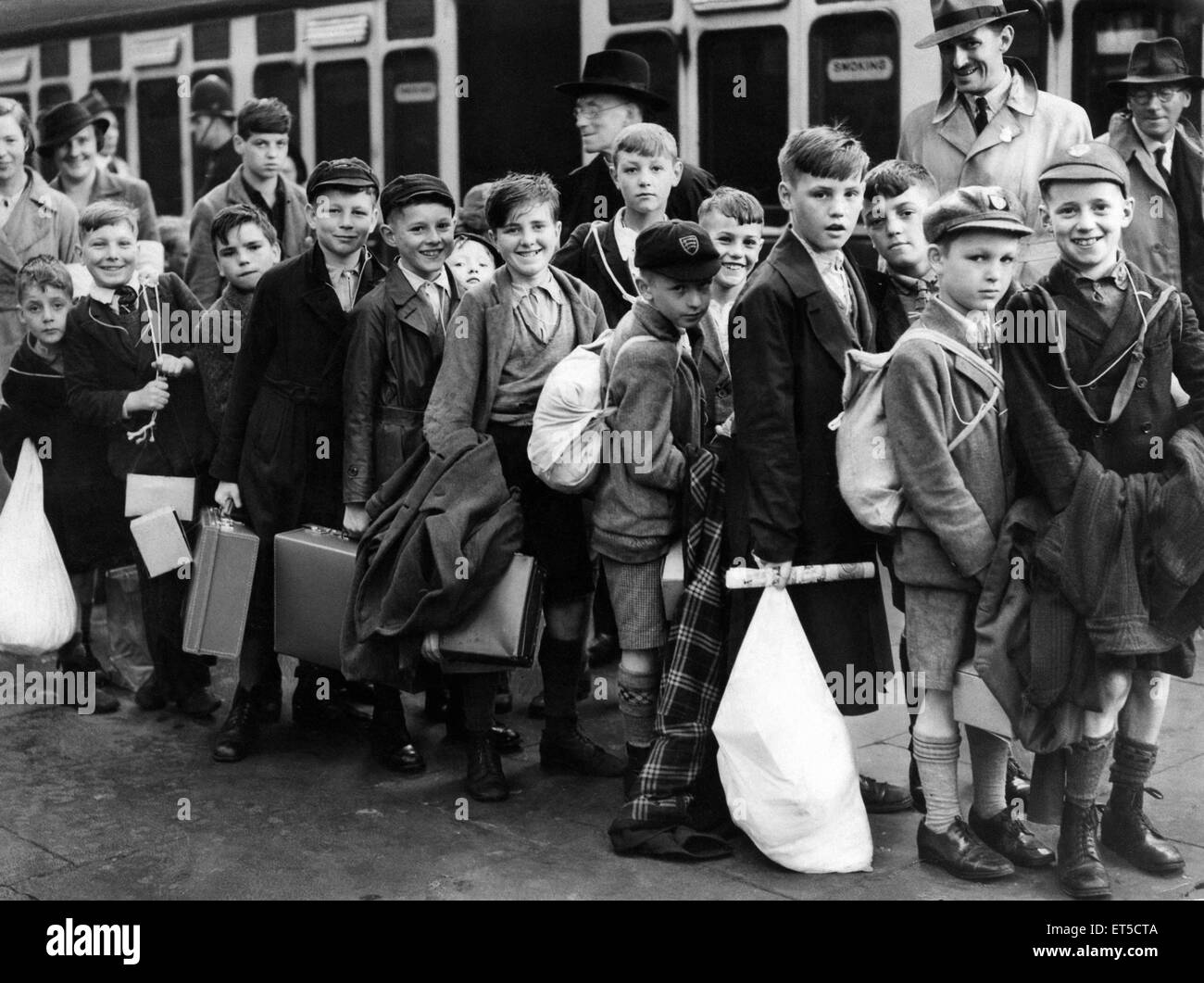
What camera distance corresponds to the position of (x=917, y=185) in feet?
16.6

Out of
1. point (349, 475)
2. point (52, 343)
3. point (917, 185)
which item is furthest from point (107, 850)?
point (917, 185)

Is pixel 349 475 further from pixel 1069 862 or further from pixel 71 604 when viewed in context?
pixel 1069 862

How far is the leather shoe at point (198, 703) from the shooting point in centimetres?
598

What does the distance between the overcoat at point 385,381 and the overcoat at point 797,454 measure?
1.21 m

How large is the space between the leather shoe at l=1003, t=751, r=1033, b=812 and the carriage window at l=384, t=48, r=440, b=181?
584 cm

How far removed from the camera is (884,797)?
487cm

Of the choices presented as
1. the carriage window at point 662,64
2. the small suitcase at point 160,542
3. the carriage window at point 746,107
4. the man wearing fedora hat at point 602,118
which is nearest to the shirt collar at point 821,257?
the man wearing fedora hat at point 602,118

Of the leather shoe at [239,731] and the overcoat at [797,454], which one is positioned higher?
the overcoat at [797,454]

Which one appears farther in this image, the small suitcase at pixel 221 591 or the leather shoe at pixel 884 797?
the small suitcase at pixel 221 591

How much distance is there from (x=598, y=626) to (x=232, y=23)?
18.6ft

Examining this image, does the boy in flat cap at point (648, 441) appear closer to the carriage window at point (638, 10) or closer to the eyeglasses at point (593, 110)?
the eyeglasses at point (593, 110)

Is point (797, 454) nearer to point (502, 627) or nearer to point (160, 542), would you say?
point (502, 627)

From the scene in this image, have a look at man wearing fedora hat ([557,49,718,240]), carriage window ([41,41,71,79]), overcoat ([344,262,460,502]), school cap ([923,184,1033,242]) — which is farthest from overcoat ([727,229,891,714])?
carriage window ([41,41,71,79])

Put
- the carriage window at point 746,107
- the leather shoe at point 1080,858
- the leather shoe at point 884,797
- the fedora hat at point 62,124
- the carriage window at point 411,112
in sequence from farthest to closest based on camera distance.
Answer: the carriage window at point 411,112
the fedora hat at point 62,124
the carriage window at point 746,107
the leather shoe at point 884,797
the leather shoe at point 1080,858
